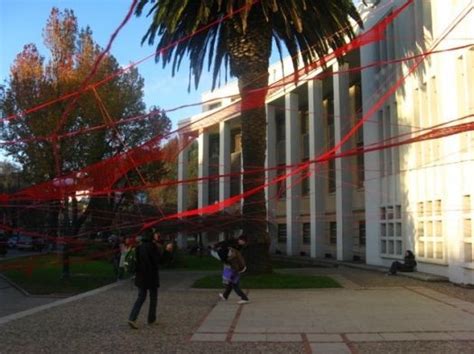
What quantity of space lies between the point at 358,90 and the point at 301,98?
670 cm

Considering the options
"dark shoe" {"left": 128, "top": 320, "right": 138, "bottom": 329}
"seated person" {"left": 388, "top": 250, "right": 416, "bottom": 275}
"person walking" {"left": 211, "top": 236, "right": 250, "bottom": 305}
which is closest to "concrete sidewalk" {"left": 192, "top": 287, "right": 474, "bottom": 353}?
"person walking" {"left": 211, "top": 236, "right": 250, "bottom": 305}

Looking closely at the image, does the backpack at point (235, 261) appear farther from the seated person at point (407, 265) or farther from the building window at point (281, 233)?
the building window at point (281, 233)

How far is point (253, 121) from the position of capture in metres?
20.4

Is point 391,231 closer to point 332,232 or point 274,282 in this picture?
point 274,282

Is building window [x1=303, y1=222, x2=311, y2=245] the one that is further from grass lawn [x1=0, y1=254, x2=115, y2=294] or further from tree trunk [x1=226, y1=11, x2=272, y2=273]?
tree trunk [x1=226, y1=11, x2=272, y2=273]

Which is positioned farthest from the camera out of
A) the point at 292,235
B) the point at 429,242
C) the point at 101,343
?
the point at 292,235

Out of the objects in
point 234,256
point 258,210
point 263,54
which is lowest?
point 234,256

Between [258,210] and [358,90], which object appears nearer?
[258,210]

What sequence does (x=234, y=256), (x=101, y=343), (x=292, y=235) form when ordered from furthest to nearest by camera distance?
1. (x=292, y=235)
2. (x=234, y=256)
3. (x=101, y=343)

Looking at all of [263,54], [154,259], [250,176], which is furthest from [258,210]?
[154,259]

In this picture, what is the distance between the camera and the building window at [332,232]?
114ft

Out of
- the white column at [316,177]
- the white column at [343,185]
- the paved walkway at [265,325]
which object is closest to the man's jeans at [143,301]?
the paved walkway at [265,325]

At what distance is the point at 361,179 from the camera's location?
29859 millimetres

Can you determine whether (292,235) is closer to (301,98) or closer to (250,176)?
(301,98)
